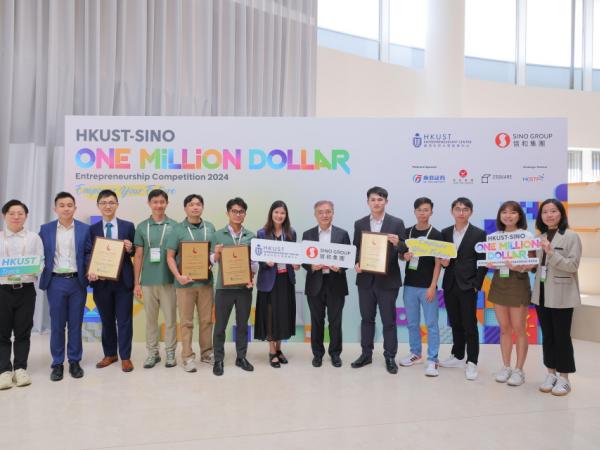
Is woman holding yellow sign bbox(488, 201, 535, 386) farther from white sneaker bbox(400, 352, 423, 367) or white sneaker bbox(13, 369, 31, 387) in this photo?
white sneaker bbox(13, 369, 31, 387)

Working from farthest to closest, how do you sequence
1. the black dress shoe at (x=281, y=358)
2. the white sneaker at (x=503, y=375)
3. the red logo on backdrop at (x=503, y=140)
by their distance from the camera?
the red logo on backdrop at (x=503, y=140) < the black dress shoe at (x=281, y=358) < the white sneaker at (x=503, y=375)

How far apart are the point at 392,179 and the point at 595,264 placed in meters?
3.17

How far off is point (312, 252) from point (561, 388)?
6.90 ft

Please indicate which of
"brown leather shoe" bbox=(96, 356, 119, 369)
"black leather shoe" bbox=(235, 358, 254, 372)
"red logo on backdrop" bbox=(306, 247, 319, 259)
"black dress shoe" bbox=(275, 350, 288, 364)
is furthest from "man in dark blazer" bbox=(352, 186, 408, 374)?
"brown leather shoe" bbox=(96, 356, 119, 369)

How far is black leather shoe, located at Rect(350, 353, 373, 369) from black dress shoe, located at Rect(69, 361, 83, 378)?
224 centimetres

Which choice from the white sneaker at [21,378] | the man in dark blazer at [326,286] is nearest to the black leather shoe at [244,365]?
the man in dark blazer at [326,286]

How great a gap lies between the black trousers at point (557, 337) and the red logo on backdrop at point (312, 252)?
172 cm

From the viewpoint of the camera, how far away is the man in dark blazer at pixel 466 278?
12.5 ft

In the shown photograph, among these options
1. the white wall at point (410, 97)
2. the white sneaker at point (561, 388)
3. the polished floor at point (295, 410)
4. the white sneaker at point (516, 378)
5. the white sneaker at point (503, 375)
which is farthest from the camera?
the white wall at point (410, 97)

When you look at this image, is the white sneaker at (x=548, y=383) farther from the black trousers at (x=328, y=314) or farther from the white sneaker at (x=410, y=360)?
the black trousers at (x=328, y=314)

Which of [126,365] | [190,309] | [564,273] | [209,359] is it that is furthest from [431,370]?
[126,365]

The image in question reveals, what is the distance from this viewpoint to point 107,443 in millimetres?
2598

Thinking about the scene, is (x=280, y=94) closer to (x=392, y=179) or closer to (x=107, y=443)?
(x=392, y=179)

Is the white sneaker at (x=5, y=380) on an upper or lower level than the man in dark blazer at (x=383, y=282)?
lower
